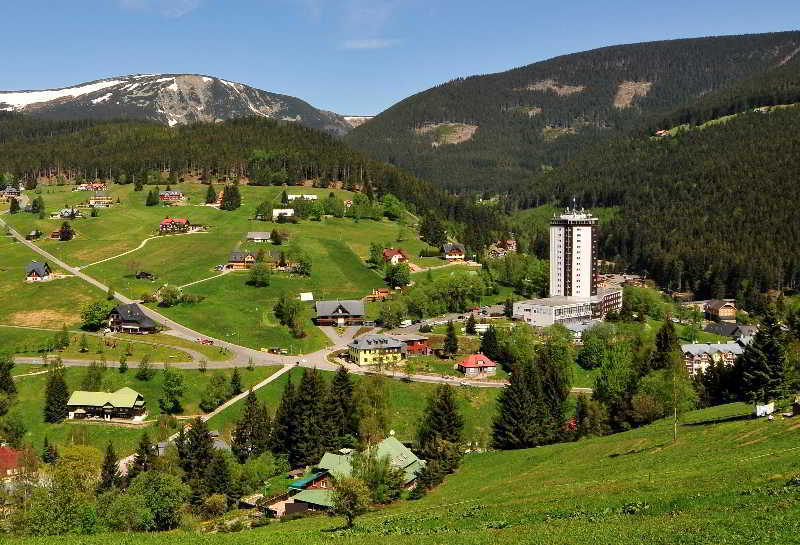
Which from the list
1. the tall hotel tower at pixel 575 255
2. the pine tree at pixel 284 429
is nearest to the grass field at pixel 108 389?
the pine tree at pixel 284 429

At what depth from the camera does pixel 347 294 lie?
148 meters

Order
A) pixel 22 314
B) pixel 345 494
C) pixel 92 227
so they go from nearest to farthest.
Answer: pixel 345 494
pixel 22 314
pixel 92 227

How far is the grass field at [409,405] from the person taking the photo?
3671 inches

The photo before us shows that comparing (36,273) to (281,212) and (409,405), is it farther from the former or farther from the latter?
(409,405)

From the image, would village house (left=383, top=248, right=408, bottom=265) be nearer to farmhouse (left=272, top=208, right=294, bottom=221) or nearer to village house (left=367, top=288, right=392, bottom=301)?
village house (left=367, top=288, right=392, bottom=301)

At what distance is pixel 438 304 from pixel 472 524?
104 m

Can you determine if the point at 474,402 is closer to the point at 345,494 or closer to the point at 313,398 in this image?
the point at 313,398

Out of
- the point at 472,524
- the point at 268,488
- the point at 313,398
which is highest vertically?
the point at 472,524

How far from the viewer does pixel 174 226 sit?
593 feet

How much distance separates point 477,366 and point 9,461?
59727 mm

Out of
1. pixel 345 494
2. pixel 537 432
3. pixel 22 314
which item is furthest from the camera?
pixel 22 314

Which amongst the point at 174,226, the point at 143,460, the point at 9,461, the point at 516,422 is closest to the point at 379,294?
the point at 174,226

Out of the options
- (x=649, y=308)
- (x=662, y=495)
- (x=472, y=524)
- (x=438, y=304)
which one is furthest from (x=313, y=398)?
(x=649, y=308)

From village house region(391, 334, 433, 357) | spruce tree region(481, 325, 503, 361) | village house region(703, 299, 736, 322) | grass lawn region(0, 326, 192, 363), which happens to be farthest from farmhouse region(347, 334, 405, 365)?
village house region(703, 299, 736, 322)
